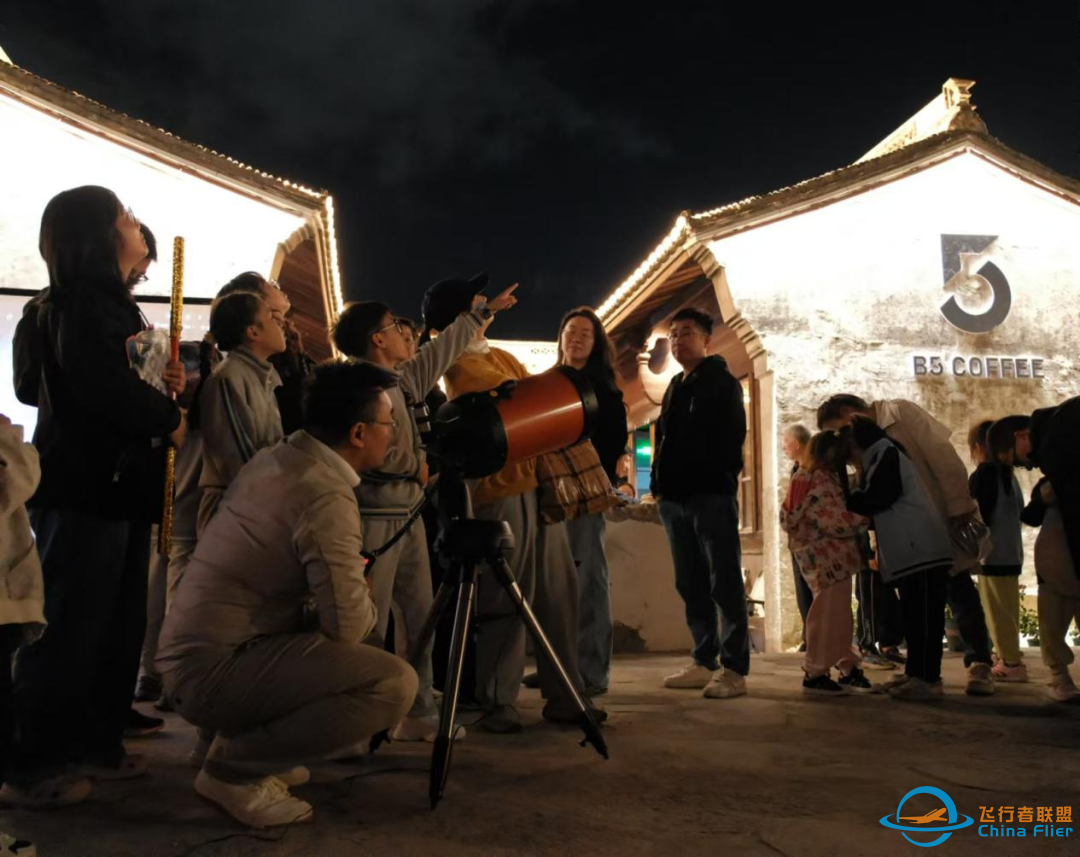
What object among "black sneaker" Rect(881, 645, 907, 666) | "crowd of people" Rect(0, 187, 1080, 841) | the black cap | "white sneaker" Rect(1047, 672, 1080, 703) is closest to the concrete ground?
"crowd of people" Rect(0, 187, 1080, 841)

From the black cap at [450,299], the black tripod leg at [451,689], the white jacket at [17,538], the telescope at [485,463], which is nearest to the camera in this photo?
the white jacket at [17,538]

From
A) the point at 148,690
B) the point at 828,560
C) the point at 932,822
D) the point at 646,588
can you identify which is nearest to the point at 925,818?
the point at 932,822

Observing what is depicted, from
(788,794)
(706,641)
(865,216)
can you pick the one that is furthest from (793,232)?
(788,794)

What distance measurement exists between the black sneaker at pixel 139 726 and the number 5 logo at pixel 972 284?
31.5 feet

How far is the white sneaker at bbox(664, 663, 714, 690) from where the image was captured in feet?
15.7

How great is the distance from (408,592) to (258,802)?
116 cm

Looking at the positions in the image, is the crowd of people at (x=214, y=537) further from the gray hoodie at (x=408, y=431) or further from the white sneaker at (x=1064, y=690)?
the white sneaker at (x=1064, y=690)

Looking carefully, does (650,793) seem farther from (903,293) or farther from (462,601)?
(903,293)

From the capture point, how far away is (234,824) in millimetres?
2244

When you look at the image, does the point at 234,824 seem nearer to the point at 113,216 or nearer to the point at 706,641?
the point at 113,216

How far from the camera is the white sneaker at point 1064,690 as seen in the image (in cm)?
434

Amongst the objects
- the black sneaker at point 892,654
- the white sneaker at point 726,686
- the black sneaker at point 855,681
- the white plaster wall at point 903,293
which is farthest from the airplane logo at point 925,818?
the white plaster wall at point 903,293

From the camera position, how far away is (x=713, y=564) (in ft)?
14.8

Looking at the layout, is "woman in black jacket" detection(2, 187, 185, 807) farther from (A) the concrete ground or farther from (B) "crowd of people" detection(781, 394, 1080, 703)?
(B) "crowd of people" detection(781, 394, 1080, 703)
